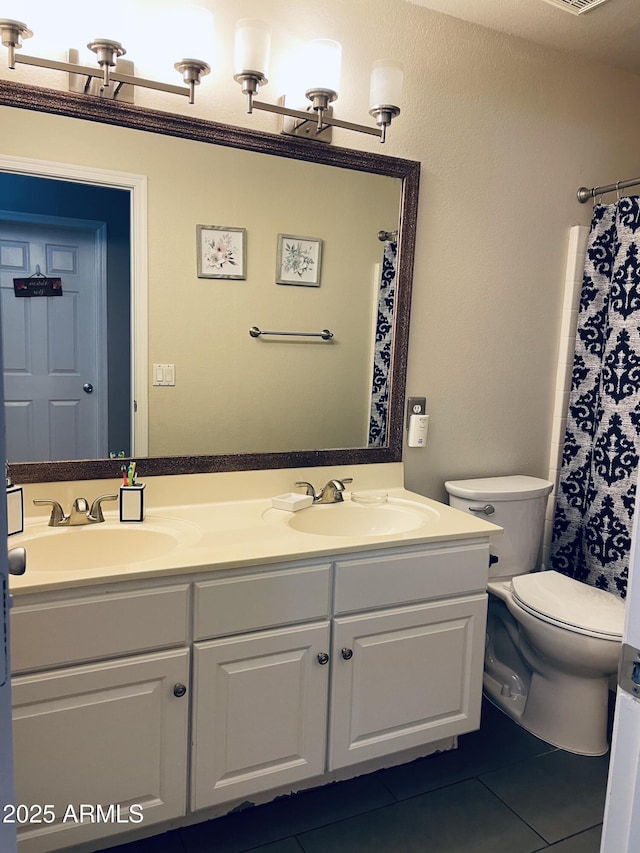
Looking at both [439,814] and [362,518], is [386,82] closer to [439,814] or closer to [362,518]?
[362,518]

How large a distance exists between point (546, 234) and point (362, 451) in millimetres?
1198

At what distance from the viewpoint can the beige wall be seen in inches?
85.7

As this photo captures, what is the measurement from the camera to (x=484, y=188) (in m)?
2.40

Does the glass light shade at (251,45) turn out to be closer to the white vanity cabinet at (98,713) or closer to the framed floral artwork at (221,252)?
the framed floral artwork at (221,252)

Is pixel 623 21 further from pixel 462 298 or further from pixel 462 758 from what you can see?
pixel 462 758

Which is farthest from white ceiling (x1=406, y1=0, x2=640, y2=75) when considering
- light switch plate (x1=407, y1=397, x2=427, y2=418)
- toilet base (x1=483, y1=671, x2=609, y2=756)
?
toilet base (x1=483, y1=671, x2=609, y2=756)

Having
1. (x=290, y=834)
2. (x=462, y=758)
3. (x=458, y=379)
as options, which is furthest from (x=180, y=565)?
(x=458, y=379)

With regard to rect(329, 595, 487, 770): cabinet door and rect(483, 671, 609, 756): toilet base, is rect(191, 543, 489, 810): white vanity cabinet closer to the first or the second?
rect(329, 595, 487, 770): cabinet door

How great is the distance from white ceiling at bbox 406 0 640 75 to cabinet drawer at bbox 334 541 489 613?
1795mm

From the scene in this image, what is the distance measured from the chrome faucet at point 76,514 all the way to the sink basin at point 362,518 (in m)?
0.60

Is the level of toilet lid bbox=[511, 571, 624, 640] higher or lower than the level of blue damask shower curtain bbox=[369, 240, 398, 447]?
lower

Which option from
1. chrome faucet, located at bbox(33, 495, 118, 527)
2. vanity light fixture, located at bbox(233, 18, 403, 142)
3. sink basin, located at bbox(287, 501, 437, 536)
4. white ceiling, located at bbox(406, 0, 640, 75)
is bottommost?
sink basin, located at bbox(287, 501, 437, 536)

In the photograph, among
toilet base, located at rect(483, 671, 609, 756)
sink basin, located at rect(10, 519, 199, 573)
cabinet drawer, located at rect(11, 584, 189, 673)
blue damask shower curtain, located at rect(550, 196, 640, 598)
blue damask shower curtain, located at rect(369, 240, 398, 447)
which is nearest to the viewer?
cabinet drawer, located at rect(11, 584, 189, 673)

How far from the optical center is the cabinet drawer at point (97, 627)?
1.38 metres
